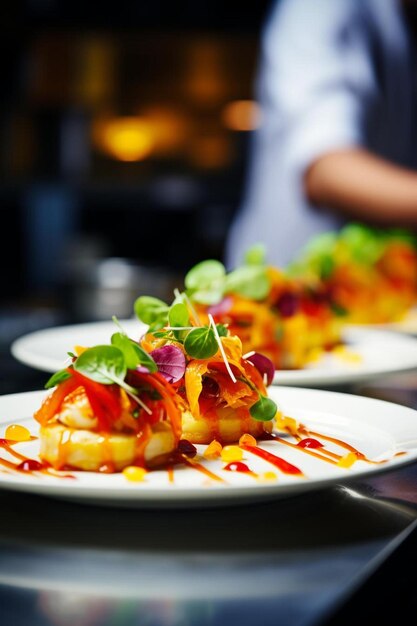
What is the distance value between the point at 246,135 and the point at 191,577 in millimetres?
8341

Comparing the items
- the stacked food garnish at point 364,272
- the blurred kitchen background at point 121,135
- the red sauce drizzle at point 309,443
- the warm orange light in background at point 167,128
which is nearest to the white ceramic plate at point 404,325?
the stacked food garnish at point 364,272

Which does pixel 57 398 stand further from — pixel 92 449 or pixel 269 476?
pixel 269 476

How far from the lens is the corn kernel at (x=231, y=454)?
1.21 meters

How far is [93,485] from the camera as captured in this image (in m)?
0.98

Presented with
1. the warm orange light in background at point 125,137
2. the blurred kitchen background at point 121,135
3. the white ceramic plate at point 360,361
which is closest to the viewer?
the white ceramic plate at point 360,361

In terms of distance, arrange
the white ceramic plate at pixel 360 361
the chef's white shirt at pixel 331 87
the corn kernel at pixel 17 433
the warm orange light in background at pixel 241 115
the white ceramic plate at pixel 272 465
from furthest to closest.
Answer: the warm orange light in background at pixel 241 115, the chef's white shirt at pixel 331 87, the white ceramic plate at pixel 360 361, the corn kernel at pixel 17 433, the white ceramic plate at pixel 272 465

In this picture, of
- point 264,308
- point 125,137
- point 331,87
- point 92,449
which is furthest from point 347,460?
point 125,137

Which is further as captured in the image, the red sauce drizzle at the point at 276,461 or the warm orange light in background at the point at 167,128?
the warm orange light in background at the point at 167,128

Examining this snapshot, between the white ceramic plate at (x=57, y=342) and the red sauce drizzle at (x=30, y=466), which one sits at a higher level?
the red sauce drizzle at (x=30, y=466)

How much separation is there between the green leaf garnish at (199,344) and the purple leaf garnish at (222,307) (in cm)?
76

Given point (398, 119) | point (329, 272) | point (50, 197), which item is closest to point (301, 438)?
point (329, 272)

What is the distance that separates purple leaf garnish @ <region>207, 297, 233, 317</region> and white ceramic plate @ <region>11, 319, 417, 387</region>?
211mm

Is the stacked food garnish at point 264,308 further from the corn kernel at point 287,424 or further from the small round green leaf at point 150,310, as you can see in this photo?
the corn kernel at point 287,424

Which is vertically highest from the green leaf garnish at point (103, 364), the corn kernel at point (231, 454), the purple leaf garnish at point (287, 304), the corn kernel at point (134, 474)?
the green leaf garnish at point (103, 364)
